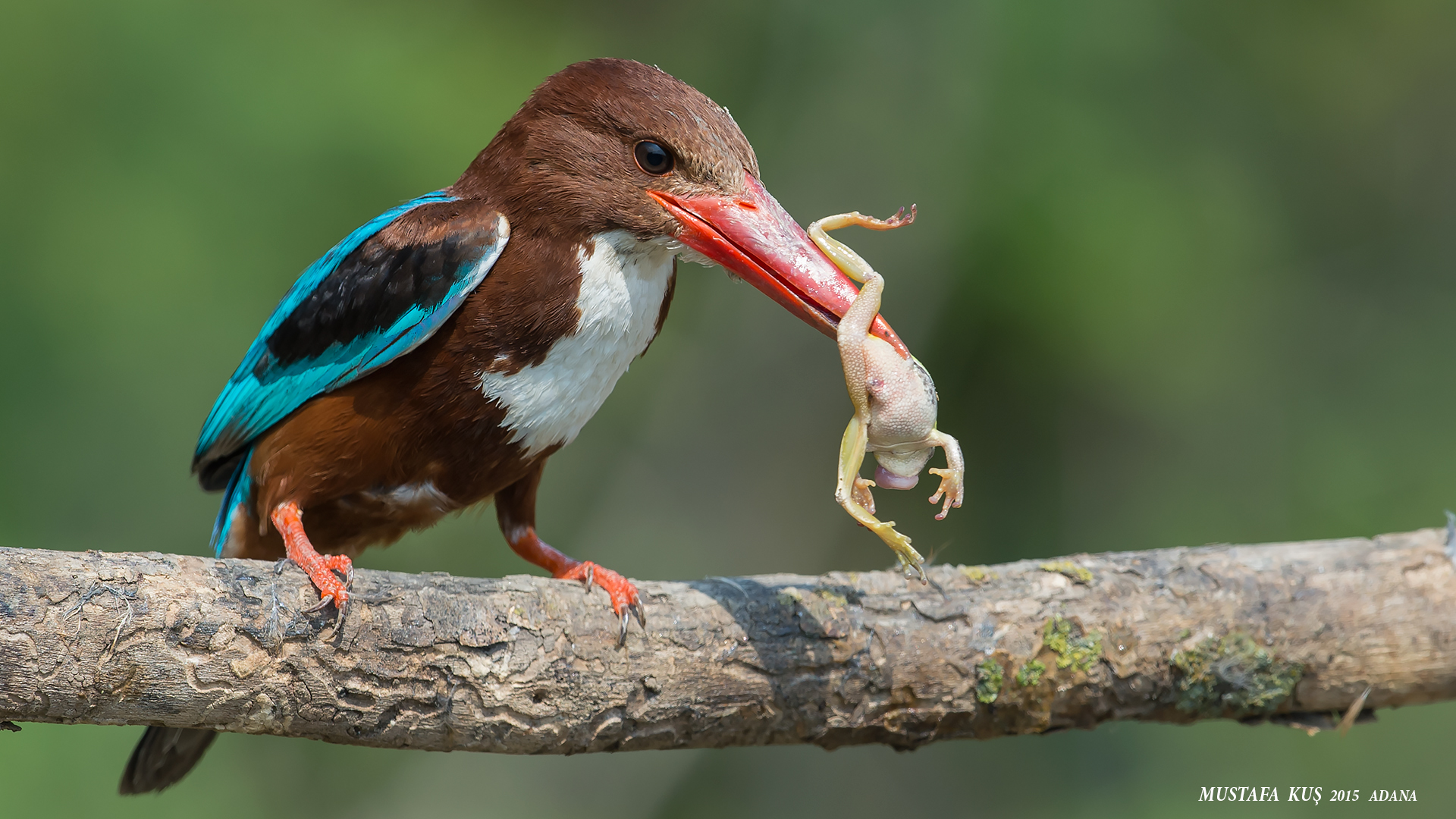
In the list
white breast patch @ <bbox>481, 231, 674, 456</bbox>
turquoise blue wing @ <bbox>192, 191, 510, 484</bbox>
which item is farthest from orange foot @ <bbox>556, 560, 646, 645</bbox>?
turquoise blue wing @ <bbox>192, 191, 510, 484</bbox>

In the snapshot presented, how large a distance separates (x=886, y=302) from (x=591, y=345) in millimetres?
2951

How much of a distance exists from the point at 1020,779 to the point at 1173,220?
8.66 feet

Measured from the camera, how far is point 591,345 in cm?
229

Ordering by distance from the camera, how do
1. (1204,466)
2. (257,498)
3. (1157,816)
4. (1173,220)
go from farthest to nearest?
(1204,466) → (1173,220) → (1157,816) → (257,498)

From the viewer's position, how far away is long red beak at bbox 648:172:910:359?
2.06 m

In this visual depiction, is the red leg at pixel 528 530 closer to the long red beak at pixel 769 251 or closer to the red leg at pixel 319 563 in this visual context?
the red leg at pixel 319 563

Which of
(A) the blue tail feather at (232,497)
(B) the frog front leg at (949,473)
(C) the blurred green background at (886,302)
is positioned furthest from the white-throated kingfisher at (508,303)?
(C) the blurred green background at (886,302)

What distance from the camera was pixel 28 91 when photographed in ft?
15.0

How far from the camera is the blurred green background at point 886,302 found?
451 centimetres

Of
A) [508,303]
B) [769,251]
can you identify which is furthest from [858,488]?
[508,303]

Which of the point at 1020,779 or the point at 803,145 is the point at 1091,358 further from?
the point at 1020,779

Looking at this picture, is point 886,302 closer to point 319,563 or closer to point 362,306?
point 362,306

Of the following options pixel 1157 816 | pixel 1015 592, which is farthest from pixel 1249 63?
pixel 1015 592

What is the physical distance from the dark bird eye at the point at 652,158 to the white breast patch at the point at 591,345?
5.4 inches
